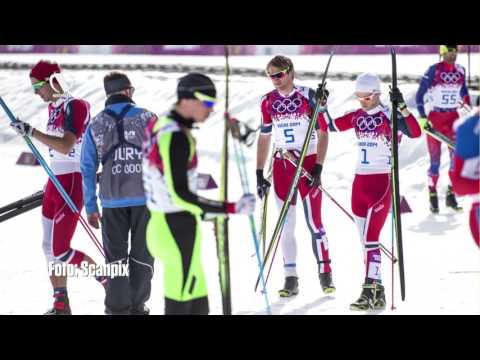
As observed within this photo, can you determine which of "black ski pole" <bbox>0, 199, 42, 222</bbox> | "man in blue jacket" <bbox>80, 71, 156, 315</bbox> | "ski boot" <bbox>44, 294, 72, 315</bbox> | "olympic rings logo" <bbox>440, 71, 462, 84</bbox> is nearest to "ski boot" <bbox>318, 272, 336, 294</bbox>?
"man in blue jacket" <bbox>80, 71, 156, 315</bbox>

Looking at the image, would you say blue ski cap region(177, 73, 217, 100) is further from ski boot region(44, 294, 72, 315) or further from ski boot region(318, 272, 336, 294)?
ski boot region(318, 272, 336, 294)

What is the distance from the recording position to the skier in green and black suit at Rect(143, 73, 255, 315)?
5.59 m

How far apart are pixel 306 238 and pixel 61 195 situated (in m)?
3.56

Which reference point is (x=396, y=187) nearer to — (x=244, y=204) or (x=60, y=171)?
(x=244, y=204)

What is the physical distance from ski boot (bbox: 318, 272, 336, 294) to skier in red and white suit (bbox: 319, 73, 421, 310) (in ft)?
1.75

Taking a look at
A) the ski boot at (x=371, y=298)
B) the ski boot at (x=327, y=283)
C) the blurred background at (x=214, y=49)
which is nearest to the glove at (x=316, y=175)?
the ski boot at (x=327, y=283)

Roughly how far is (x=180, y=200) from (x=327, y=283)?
8.99 ft

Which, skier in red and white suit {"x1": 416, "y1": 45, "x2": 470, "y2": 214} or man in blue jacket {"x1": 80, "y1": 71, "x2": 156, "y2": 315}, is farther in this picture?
skier in red and white suit {"x1": 416, "y1": 45, "x2": 470, "y2": 214}

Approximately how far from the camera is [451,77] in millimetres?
11195

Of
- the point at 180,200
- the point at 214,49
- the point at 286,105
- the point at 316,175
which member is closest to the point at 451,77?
the point at 286,105
